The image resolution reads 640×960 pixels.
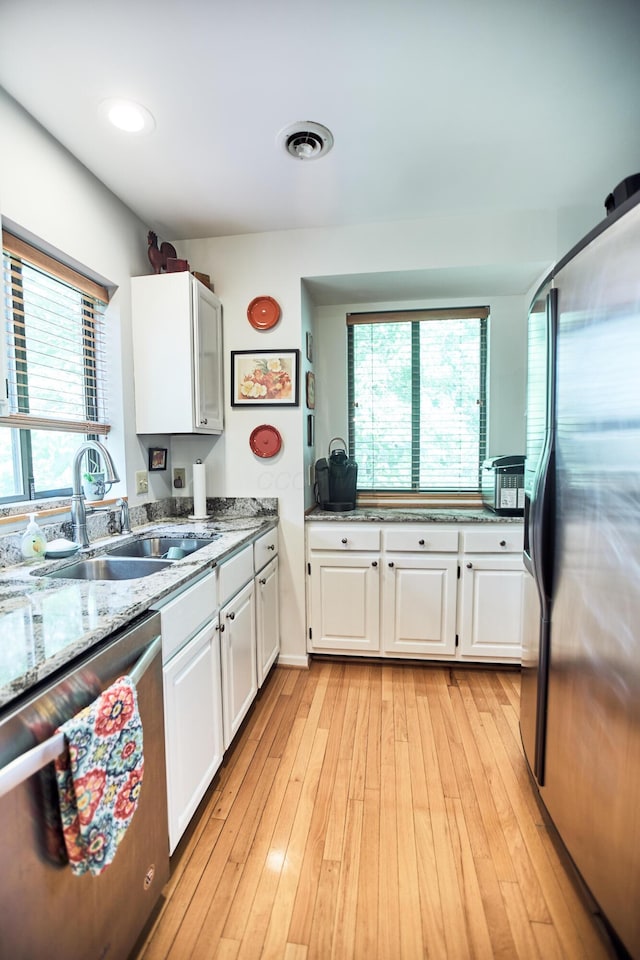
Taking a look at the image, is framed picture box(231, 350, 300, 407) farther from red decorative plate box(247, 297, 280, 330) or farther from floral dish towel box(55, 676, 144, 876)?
floral dish towel box(55, 676, 144, 876)

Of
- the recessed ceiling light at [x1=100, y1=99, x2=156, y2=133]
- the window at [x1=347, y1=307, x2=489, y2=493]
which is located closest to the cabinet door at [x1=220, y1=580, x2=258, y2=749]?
the window at [x1=347, y1=307, x2=489, y2=493]

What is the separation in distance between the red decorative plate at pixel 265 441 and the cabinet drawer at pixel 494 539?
1207 millimetres

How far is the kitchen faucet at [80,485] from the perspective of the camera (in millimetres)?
1674

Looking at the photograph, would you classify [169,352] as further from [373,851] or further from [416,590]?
[373,851]

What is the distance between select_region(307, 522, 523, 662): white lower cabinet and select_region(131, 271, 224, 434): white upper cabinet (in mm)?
993

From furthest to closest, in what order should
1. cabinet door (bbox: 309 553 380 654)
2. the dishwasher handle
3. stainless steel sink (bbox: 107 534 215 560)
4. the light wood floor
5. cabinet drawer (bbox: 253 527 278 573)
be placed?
cabinet door (bbox: 309 553 380 654) → cabinet drawer (bbox: 253 527 278 573) → stainless steel sink (bbox: 107 534 215 560) → the light wood floor → the dishwasher handle

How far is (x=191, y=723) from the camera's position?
1.39 m

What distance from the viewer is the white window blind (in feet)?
5.21

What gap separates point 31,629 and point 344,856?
1.22 meters

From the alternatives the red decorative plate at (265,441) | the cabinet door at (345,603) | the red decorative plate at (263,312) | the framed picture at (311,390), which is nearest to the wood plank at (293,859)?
the cabinet door at (345,603)

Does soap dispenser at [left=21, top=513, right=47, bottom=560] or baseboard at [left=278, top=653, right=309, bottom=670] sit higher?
soap dispenser at [left=21, top=513, right=47, bottom=560]

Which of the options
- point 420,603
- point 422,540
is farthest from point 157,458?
point 420,603

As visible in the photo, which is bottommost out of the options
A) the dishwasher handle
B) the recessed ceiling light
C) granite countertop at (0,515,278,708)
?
the dishwasher handle

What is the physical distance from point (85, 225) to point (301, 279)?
3.62 feet
